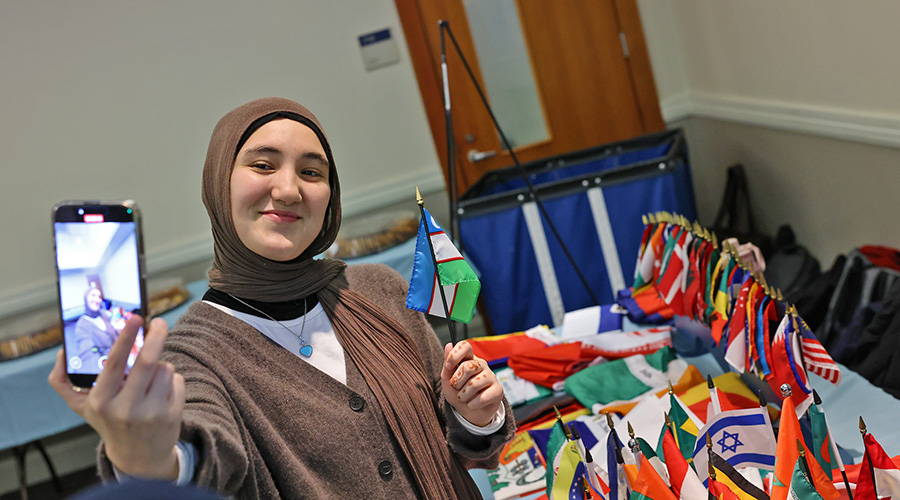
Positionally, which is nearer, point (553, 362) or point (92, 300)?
point (92, 300)

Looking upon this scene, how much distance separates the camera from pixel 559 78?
4023 millimetres

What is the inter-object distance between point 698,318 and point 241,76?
9.07 feet

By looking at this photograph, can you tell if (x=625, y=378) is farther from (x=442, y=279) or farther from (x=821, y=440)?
(x=442, y=279)

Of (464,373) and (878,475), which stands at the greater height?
(464,373)

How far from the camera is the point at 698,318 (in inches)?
75.2

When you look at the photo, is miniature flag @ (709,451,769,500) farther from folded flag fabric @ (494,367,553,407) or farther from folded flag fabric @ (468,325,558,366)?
folded flag fabric @ (468,325,558,366)

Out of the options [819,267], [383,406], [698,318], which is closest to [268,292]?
[383,406]

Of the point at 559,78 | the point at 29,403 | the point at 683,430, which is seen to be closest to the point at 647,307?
the point at 683,430

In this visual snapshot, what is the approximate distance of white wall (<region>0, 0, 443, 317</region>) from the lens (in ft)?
12.0

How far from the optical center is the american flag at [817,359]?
1.42 metres

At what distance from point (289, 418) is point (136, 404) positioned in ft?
1.37

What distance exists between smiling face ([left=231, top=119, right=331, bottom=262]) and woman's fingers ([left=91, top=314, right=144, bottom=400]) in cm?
48

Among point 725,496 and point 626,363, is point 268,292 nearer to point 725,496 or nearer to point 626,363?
point 725,496

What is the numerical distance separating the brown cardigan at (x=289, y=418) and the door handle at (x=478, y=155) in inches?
113
